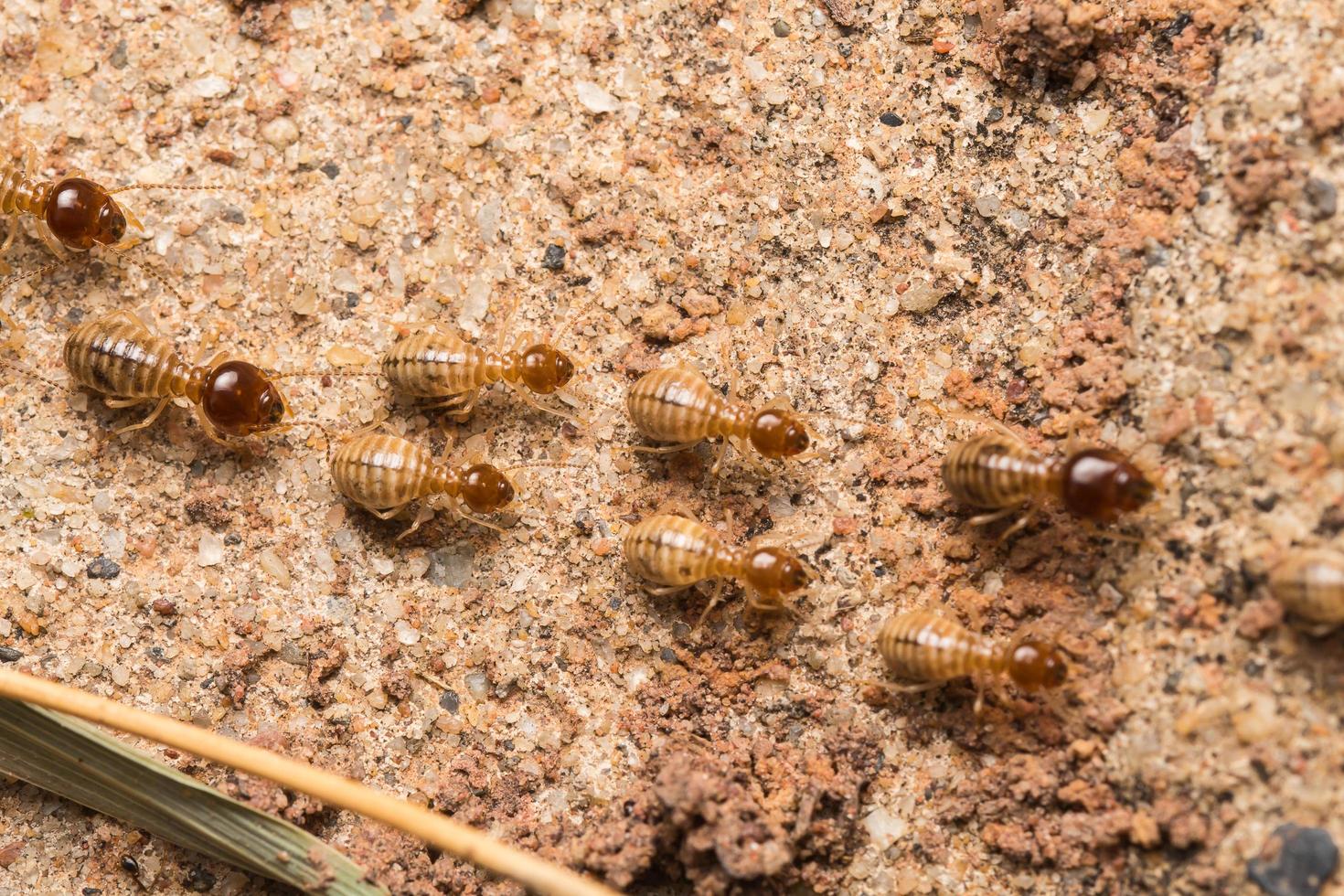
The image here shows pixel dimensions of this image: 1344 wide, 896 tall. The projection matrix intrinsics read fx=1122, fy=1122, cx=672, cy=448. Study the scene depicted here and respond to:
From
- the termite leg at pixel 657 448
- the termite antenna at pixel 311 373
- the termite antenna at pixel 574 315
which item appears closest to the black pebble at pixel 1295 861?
the termite leg at pixel 657 448

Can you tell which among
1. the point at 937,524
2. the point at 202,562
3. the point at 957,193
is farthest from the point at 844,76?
the point at 202,562

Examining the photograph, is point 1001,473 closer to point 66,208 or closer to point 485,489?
point 485,489

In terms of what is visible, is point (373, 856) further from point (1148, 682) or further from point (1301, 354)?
point (1301, 354)

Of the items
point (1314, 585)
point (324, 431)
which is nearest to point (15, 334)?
point (324, 431)

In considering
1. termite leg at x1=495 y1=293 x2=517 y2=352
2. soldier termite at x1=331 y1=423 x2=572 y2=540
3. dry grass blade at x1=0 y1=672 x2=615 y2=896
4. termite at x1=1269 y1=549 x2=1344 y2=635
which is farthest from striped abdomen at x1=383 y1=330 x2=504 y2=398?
termite at x1=1269 y1=549 x2=1344 y2=635

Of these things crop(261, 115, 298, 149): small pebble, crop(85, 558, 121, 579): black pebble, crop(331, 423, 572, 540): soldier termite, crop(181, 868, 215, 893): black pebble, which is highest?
crop(261, 115, 298, 149): small pebble

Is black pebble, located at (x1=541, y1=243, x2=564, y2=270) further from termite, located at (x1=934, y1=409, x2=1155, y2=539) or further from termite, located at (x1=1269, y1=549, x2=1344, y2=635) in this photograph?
termite, located at (x1=1269, y1=549, x2=1344, y2=635)

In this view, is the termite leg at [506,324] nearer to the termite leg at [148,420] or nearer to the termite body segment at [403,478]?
the termite body segment at [403,478]
